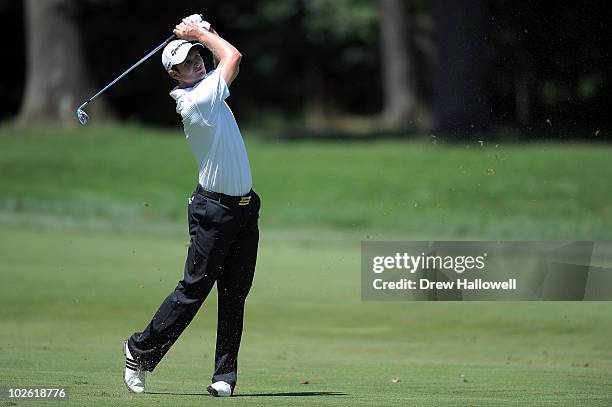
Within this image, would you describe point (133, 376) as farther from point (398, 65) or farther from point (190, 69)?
point (398, 65)

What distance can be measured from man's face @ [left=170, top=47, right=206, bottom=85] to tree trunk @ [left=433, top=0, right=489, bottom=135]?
71.3ft

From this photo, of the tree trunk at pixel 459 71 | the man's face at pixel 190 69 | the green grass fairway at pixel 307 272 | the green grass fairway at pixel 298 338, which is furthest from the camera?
the tree trunk at pixel 459 71

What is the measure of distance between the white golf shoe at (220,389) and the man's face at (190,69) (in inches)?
70.2

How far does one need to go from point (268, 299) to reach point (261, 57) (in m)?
40.9

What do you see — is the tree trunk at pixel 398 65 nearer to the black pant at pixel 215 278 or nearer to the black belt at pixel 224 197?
the black pant at pixel 215 278

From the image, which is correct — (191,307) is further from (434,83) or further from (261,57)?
(261,57)

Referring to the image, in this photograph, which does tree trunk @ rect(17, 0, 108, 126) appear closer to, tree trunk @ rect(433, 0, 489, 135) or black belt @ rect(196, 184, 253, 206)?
tree trunk @ rect(433, 0, 489, 135)

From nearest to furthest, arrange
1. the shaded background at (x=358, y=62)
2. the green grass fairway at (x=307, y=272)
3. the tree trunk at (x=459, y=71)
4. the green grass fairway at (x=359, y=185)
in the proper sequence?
the green grass fairway at (x=307, y=272), the green grass fairway at (x=359, y=185), the tree trunk at (x=459, y=71), the shaded background at (x=358, y=62)

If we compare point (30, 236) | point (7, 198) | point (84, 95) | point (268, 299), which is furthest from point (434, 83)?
point (268, 299)

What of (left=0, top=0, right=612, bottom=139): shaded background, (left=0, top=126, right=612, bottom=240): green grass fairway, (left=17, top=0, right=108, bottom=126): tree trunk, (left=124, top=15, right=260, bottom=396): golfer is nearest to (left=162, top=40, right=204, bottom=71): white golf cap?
(left=124, top=15, right=260, bottom=396): golfer

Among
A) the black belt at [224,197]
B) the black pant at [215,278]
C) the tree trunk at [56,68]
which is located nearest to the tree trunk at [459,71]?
the tree trunk at [56,68]

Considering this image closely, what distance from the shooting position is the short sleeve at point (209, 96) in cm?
770

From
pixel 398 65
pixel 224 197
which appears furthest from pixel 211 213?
pixel 398 65

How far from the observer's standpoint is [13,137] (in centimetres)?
3123
